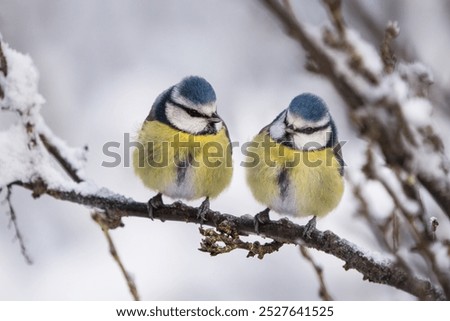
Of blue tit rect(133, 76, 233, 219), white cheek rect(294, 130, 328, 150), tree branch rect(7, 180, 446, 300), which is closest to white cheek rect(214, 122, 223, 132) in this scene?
blue tit rect(133, 76, 233, 219)

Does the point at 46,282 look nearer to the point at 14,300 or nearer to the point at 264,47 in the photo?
the point at 14,300

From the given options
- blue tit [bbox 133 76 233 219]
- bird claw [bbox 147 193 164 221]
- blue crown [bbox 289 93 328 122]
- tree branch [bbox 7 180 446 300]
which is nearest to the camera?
tree branch [bbox 7 180 446 300]

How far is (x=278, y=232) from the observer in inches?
50.7

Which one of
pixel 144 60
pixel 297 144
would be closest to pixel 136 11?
pixel 144 60

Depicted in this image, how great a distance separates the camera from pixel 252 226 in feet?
4.17

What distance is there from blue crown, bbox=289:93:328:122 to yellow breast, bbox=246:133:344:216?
0.11 metres

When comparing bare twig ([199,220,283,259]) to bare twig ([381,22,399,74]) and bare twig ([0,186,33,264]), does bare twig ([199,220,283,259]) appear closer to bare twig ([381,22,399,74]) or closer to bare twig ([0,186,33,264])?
bare twig ([0,186,33,264])

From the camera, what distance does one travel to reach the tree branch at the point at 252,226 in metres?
1.05

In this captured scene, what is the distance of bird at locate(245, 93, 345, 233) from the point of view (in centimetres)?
160

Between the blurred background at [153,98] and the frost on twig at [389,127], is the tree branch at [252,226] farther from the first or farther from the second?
the frost on twig at [389,127]

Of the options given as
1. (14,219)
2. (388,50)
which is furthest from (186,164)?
(388,50)
